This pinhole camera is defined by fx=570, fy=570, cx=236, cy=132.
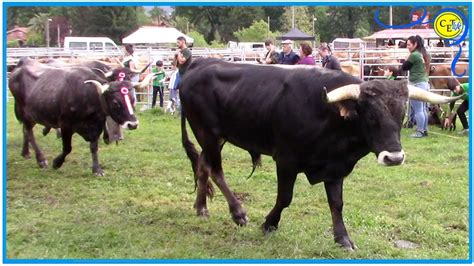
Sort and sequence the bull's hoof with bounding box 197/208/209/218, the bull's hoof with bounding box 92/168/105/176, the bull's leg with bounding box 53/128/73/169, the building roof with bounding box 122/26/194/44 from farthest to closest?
the building roof with bounding box 122/26/194/44
the bull's leg with bounding box 53/128/73/169
the bull's hoof with bounding box 92/168/105/176
the bull's hoof with bounding box 197/208/209/218

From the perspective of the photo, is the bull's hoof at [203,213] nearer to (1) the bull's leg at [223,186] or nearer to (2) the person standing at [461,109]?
(1) the bull's leg at [223,186]

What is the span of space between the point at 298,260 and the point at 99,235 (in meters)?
1.80

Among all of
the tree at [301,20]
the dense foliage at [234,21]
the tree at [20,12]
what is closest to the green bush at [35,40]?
the dense foliage at [234,21]

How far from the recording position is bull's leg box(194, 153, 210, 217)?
580 centimetres

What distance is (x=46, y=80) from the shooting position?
8.33 m

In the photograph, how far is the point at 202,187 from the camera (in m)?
5.83

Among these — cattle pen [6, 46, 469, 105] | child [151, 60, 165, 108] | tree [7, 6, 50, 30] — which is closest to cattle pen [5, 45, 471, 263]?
cattle pen [6, 46, 469, 105]

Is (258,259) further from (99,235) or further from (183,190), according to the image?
(183,190)

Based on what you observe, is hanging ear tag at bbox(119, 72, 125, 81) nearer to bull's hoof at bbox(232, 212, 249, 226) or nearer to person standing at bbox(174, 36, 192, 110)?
person standing at bbox(174, 36, 192, 110)

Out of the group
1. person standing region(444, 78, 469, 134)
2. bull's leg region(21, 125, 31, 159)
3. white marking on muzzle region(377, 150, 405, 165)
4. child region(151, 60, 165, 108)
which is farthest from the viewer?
child region(151, 60, 165, 108)

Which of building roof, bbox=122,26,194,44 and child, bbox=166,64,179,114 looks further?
building roof, bbox=122,26,194,44

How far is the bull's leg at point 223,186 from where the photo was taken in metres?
5.45

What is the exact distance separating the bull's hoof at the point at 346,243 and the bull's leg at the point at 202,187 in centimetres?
149

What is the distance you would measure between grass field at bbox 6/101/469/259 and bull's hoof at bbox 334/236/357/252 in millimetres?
61
